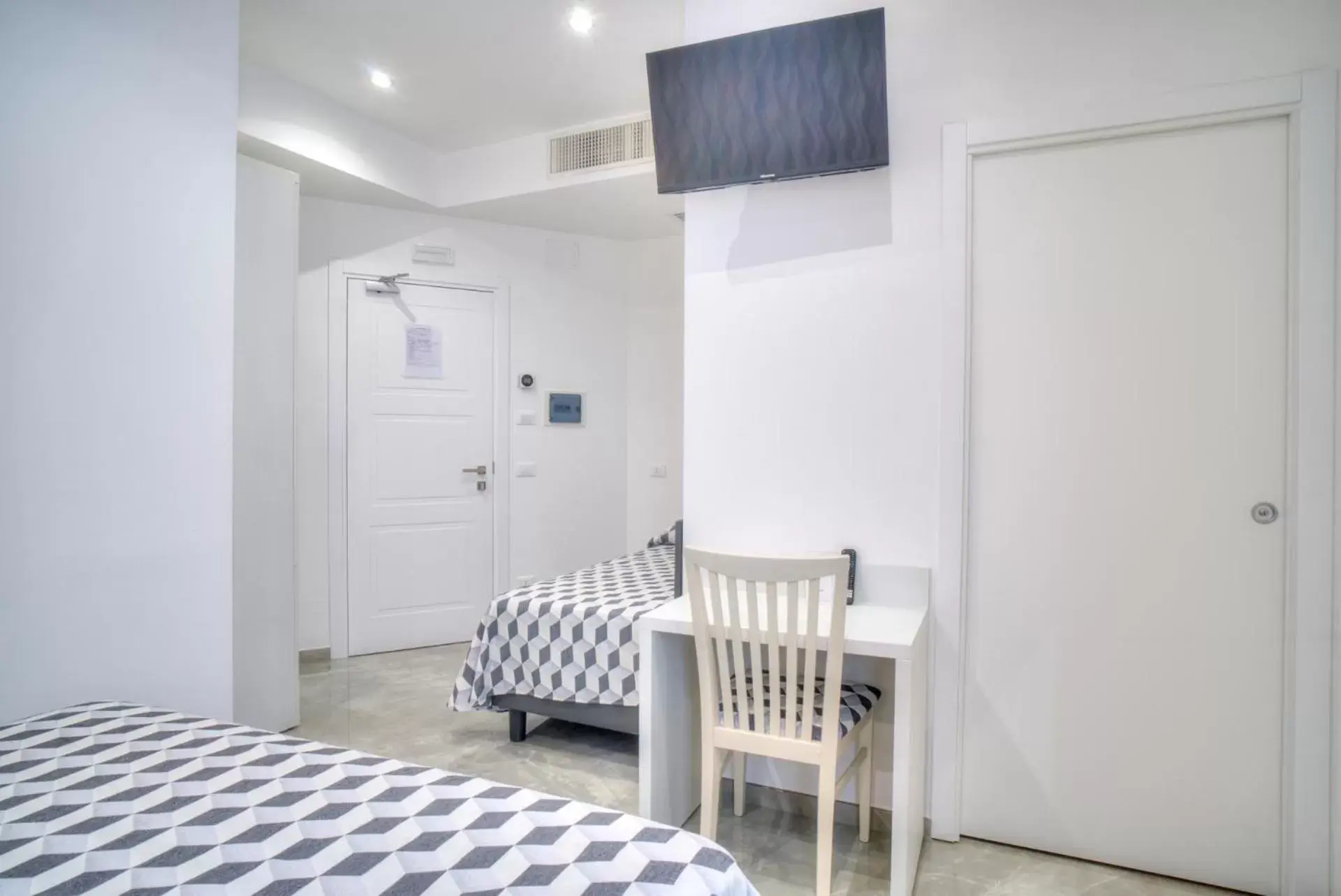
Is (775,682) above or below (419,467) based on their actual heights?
below

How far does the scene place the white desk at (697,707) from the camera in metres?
1.83

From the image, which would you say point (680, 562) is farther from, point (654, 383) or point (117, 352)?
point (654, 383)

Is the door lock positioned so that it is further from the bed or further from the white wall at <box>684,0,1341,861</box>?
the bed

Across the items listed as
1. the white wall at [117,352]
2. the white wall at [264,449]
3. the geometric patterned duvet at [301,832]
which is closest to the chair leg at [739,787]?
the geometric patterned duvet at [301,832]

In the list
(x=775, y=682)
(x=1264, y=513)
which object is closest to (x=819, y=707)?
(x=775, y=682)

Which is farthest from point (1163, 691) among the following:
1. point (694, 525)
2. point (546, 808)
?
point (546, 808)

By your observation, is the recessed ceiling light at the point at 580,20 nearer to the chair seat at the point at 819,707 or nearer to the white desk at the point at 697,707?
the white desk at the point at 697,707

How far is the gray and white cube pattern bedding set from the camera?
2674 millimetres

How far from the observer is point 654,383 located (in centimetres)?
474

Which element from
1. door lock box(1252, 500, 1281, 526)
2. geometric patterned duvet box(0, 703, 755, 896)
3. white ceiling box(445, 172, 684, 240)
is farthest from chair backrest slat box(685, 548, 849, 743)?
white ceiling box(445, 172, 684, 240)

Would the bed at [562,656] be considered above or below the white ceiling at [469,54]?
below

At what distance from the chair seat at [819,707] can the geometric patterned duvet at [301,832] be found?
729mm

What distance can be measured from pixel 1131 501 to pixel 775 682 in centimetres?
113

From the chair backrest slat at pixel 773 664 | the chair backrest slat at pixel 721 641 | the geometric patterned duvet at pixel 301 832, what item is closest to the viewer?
the geometric patterned duvet at pixel 301 832
